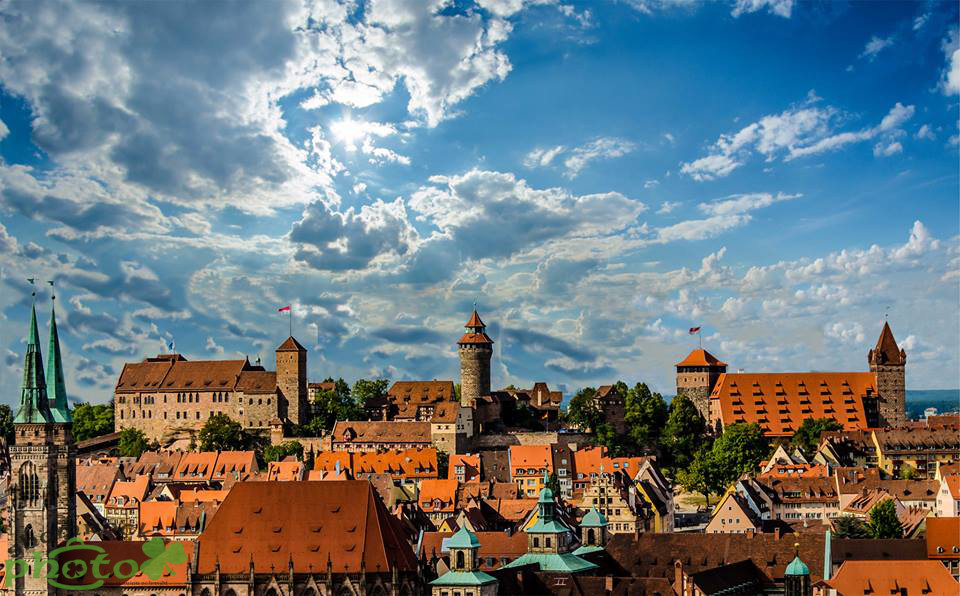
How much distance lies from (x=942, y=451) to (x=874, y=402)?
20.2 m

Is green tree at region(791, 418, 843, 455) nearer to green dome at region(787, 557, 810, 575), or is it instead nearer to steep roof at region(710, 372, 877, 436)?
steep roof at region(710, 372, 877, 436)

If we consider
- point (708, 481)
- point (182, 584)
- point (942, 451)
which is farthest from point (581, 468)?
point (182, 584)

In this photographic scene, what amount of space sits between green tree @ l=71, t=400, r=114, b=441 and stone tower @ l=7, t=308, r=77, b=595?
76.5m

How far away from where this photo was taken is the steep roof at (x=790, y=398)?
152500 mm

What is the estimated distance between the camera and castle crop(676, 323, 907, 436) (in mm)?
153625

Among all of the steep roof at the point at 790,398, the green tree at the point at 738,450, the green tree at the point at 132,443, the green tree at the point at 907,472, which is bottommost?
the green tree at the point at 907,472

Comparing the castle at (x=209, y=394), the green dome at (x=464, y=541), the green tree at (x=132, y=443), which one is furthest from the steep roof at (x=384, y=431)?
the green dome at (x=464, y=541)

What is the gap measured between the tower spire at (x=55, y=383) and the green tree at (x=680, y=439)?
78226 millimetres

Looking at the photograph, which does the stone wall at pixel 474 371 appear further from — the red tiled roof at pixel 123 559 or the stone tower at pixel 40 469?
the red tiled roof at pixel 123 559

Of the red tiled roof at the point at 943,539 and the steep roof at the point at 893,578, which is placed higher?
the red tiled roof at the point at 943,539

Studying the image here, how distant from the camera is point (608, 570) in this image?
80.1 m

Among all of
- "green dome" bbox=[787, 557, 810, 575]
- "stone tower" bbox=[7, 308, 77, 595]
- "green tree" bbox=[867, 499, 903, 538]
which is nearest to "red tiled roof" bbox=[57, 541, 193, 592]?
"stone tower" bbox=[7, 308, 77, 595]

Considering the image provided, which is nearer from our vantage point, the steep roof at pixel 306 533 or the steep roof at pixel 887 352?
the steep roof at pixel 306 533

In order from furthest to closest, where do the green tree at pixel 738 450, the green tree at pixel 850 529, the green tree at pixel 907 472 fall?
1. the green tree at pixel 907 472
2. the green tree at pixel 738 450
3. the green tree at pixel 850 529
